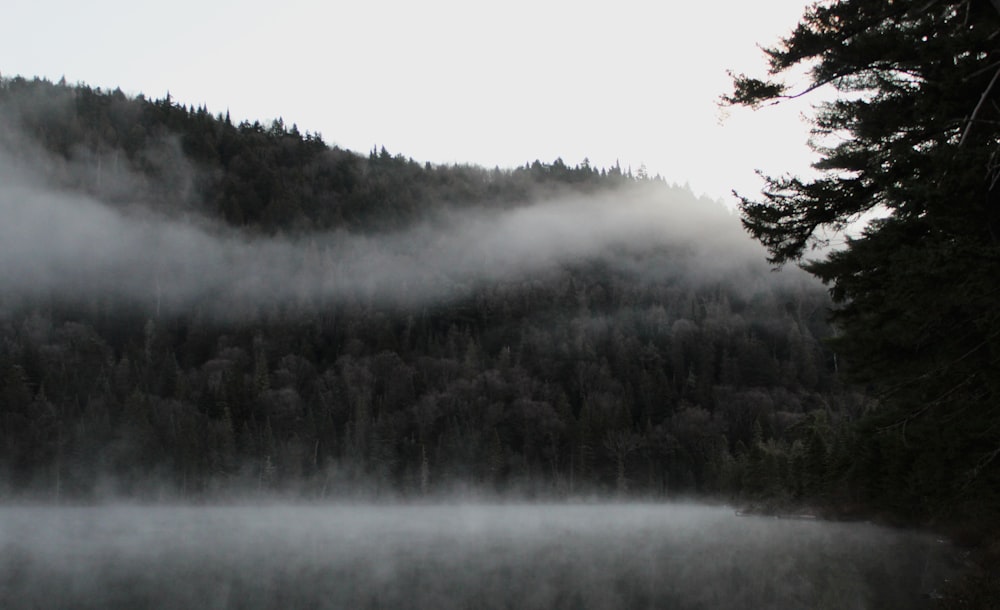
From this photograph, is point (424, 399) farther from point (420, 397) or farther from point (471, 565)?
point (471, 565)

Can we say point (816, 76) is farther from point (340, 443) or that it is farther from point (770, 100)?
point (340, 443)

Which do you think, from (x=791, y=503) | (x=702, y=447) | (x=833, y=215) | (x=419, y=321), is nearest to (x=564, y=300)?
(x=419, y=321)

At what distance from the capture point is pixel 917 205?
12227mm

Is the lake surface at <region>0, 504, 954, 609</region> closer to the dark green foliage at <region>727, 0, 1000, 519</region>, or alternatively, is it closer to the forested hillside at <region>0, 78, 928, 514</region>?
the forested hillside at <region>0, 78, 928, 514</region>

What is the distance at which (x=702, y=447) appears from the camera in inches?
5044

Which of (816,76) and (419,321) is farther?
(419,321)

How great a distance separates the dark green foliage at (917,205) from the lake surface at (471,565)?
563 inches

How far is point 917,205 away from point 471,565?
116 feet

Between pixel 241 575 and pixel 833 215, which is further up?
pixel 833 215

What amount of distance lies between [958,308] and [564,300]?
18822 cm

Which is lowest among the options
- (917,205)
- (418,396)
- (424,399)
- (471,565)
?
(471,565)

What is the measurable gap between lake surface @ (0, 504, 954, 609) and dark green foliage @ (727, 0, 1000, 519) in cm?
1431

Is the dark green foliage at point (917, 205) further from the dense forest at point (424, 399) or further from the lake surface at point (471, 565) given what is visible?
the dense forest at point (424, 399)

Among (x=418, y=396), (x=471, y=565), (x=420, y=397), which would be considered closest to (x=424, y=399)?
(x=420, y=397)
